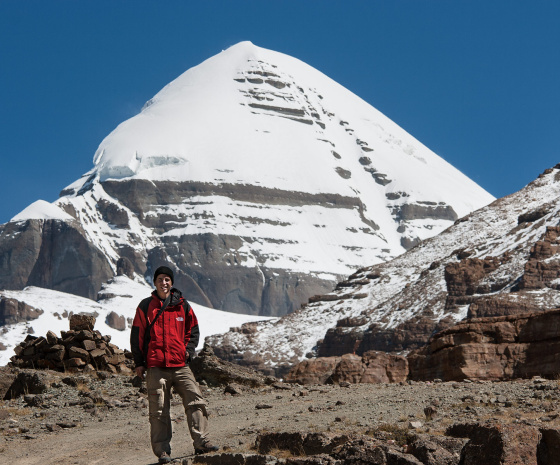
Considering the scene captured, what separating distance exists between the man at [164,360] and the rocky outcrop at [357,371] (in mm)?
13734

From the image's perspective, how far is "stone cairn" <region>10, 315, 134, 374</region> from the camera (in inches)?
966

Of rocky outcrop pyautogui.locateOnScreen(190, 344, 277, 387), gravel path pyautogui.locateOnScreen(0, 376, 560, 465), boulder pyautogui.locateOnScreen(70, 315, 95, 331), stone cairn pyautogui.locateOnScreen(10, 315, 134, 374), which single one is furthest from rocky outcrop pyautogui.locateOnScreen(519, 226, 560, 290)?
gravel path pyautogui.locateOnScreen(0, 376, 560, 465)

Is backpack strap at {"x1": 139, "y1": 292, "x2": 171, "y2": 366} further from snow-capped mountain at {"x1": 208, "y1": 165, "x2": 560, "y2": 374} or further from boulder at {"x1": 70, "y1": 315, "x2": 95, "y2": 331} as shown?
snow-capped mountain at {"x1": 208, "y1": 165, "x2": 560, "y2": 374}

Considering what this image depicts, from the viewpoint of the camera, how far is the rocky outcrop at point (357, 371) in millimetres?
26734

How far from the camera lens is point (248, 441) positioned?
13.1m

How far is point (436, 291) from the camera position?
356 ft

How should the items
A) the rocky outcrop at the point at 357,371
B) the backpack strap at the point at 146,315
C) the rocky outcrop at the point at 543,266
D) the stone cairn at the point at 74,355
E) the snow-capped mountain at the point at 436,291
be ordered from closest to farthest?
the backpack strap at the point at 146,315, the stone cairn at the point at 74,355, the rocky outcrop at the point at 357,371, the rocky outcrop at the point at 543,266, the snow-capped mountain at the point at 436,291

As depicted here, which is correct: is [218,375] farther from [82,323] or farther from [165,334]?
[165,334]

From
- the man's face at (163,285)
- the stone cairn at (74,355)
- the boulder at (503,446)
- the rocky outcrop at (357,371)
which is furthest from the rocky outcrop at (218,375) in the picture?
the boulder at (503,446)

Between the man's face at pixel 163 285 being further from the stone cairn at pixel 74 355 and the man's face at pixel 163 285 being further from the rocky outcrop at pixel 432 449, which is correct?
the stone cairn at pixel 74 355

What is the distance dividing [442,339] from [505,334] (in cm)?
207

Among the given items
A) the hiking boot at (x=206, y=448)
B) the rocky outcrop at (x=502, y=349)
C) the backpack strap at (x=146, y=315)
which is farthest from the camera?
the rocky outcrop at (x=502, y=349)

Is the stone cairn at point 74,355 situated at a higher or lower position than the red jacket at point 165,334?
higher

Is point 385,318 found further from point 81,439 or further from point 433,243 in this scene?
point 81,439
